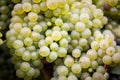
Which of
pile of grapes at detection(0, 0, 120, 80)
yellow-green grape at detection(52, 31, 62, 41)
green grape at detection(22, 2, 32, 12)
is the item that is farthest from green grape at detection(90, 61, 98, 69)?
green grape at detection(22, 2, 32, 12)

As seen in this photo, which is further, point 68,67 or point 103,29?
point 103,29

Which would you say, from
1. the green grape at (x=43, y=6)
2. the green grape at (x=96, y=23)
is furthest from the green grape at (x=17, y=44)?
the green grape at (x=96, y=23)

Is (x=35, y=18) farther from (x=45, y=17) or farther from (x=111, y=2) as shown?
(x=111, y=2)

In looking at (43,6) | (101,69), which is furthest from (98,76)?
(43,6)

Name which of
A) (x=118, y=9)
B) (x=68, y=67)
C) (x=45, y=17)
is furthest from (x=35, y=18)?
(x=118, y=9)

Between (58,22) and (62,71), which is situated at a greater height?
(58,22)

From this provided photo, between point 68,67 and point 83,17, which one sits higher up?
point 83,17

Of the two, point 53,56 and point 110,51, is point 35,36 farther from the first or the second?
point 110,51

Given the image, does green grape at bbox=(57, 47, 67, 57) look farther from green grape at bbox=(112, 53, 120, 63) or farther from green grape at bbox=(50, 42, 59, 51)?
green grape at bbox=(112, 53, 120, 63)
